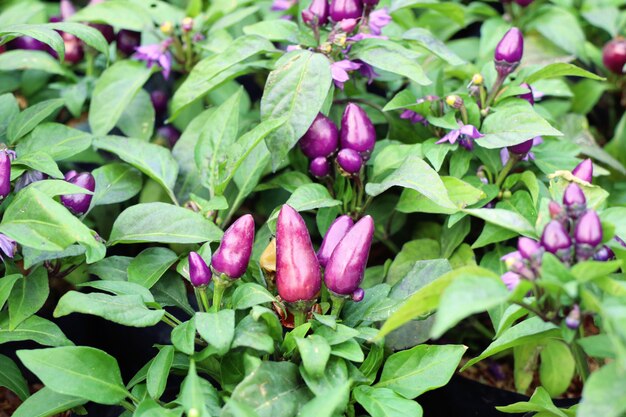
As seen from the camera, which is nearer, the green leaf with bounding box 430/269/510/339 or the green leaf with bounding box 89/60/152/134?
the green leaf with bounding box 430/269/510/339

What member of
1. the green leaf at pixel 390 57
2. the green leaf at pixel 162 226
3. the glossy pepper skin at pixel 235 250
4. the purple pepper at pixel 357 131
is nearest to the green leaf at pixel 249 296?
the glossy pepper skin at pixel 235 250

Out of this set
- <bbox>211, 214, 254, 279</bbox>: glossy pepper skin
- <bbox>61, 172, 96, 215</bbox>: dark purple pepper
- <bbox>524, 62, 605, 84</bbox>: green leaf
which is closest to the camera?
<bbox>211, 214, 254, 279</bbox>: glossy pepper skin

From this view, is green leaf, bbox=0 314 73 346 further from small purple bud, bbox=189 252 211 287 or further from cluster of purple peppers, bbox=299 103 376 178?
cluster of purple peppers, bbox=299 103 376 178

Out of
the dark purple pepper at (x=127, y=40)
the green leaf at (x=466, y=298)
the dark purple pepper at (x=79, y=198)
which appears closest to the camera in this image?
the green leaf at (x=466, y=298)

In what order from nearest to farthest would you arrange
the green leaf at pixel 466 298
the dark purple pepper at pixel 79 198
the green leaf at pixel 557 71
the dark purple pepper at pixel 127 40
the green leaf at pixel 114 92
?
1. the green leaf at pixel 466 298
2. the dark purple pepper at pixel 79 198
3. the green leaf at pixel 557 71
4. the green leaf at pixel 114 92
5. the dark purple pepper at pixel 127 40

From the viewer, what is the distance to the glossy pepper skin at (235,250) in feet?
3.45

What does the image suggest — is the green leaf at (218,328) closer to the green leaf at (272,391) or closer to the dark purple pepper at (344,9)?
the green leaf at (272,391)

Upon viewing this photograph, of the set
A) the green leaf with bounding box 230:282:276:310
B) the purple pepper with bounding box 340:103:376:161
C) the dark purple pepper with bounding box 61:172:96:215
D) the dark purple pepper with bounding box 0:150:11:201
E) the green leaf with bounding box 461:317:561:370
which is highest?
the dark purple pepper with bounding box 0:150:11:201

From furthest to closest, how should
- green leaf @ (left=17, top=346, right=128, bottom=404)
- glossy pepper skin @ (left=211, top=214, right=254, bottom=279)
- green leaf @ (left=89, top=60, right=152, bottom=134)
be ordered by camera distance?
green leaf @ (left=89, top=60, right=152, bottom=134), glossy pepper skin @ (left=211, top=214, right=254, bottom=279), green leaf @ (left=17, top=346, right=128, bottom=404)

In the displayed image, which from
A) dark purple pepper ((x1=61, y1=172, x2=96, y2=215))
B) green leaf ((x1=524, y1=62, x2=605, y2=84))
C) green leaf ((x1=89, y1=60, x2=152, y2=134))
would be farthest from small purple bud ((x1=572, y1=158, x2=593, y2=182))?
green leaf ((x1=89, y1=60, x2=152, y2=134))

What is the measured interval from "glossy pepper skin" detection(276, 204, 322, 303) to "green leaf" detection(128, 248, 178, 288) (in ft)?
Answer: 0.74

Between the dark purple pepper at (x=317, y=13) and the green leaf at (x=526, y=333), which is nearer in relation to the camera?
the green leaf at (x=526, y=333)

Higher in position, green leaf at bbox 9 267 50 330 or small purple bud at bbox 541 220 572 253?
small purple bud at bbox 541 220 572 253

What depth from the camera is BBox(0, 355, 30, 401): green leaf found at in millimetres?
1143
